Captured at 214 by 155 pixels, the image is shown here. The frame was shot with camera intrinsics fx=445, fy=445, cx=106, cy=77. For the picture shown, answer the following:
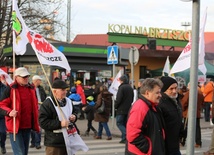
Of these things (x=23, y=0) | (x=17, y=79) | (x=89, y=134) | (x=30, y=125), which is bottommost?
(x=89, y=134)

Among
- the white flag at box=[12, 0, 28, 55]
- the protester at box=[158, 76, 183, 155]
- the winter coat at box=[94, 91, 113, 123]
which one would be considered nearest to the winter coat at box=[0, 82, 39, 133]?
the white flag at box=[12, 0, 28, 55]

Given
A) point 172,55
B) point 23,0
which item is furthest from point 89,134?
point 172,55

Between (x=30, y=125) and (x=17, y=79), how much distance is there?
2.64 ft

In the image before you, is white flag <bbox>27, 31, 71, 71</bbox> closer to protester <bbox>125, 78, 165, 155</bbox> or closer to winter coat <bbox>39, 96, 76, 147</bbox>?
winter coat <bbox>39, 96, 76, 147</bbox>

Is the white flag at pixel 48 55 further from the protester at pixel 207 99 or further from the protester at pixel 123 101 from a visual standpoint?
the protester at pixel 207 99

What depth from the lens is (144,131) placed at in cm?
508

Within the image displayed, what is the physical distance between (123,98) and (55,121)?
22.2ft

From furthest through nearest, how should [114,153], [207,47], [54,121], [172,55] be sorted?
[207,47] < [172,55] < [114,153] < [54,121]

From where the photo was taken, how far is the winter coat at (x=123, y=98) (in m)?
12.7

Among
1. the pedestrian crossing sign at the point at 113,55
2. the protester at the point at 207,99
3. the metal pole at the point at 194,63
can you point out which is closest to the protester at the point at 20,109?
the metal pole at the point at 194,63

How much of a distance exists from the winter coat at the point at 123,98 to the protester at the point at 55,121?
6.47m

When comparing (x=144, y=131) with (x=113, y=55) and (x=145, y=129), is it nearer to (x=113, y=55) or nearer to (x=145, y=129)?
(x=145, y=129)

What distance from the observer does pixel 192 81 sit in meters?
4.20

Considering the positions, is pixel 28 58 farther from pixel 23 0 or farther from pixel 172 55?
pixel 172 55
